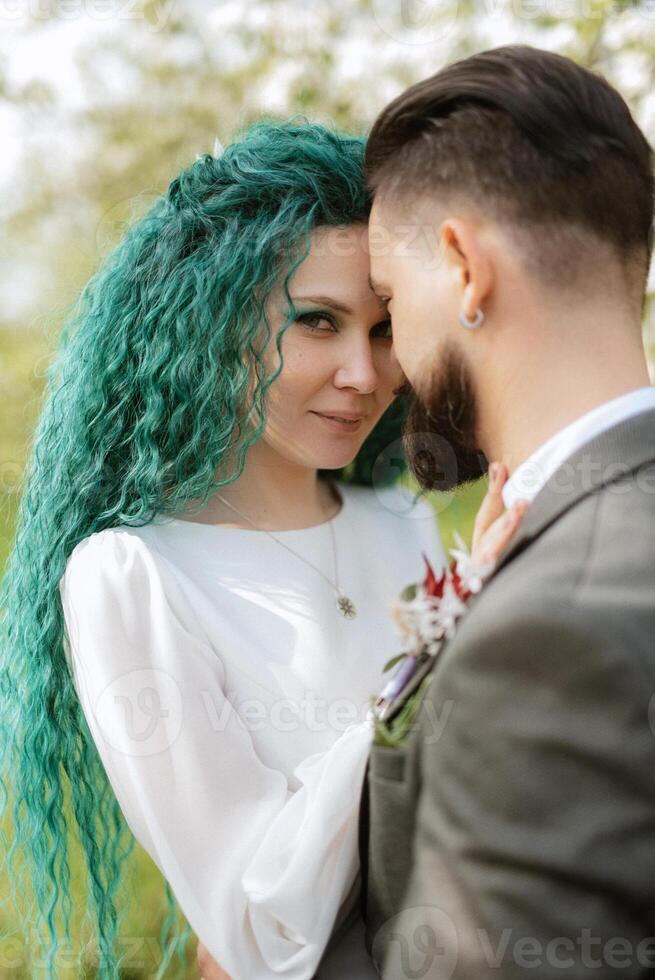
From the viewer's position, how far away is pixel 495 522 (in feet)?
5.90

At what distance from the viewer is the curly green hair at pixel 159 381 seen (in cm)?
229

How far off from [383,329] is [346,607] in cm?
62

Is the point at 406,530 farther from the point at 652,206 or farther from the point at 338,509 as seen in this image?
the point at 652,206

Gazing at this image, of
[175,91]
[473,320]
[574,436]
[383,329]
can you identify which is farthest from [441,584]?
[175,91]

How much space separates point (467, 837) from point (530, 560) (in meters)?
0.41

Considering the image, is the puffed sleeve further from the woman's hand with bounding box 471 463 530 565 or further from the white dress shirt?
the white dress shirt

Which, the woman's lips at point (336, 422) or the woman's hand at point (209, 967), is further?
the woman's lips at point (336, 422)

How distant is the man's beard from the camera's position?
6.26 feet
